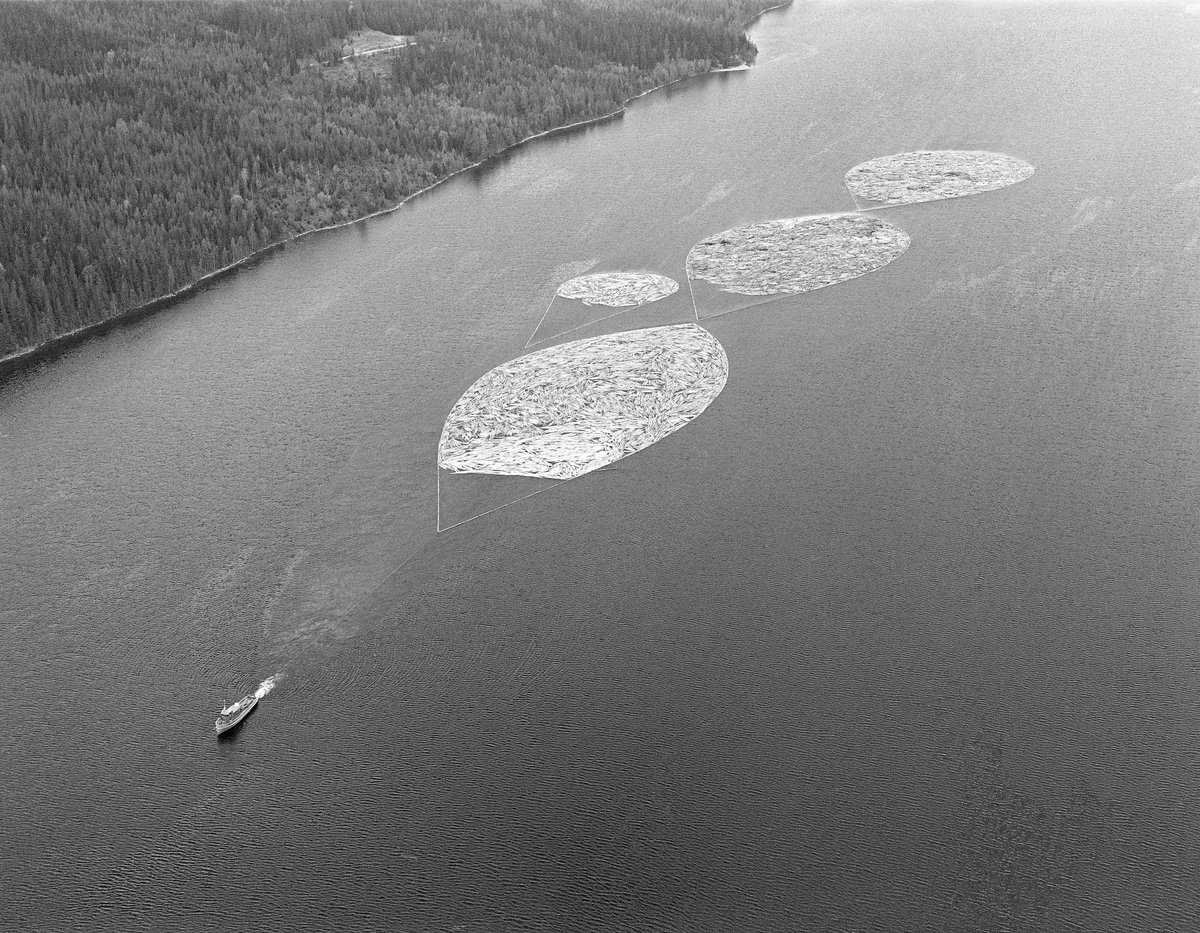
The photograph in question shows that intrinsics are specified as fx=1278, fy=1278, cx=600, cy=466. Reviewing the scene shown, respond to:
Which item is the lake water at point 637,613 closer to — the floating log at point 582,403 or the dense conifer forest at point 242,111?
the floating log at point 582,403

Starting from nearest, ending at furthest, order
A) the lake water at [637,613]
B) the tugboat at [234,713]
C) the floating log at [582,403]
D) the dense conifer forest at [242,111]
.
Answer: the lake water at [637,613] < the tugboat at [234,713] < the floating log at [582,403] < the dense conifer forest at [242,111]

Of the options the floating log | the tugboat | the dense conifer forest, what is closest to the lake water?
the tugboat

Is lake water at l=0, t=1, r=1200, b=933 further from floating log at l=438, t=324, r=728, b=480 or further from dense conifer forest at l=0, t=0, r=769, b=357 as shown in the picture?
dense conifer forest at l=0, t=0, r=769, b=357

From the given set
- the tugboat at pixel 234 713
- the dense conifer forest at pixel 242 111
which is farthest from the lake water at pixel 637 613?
the dense conifer forest at pixel 242 111

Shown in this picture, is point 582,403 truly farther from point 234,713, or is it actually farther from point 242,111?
point 242,111

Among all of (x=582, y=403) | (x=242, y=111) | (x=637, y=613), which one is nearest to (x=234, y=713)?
(x=637, y=613)

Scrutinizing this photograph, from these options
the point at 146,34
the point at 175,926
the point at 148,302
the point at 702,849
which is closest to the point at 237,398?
the point at 148,302

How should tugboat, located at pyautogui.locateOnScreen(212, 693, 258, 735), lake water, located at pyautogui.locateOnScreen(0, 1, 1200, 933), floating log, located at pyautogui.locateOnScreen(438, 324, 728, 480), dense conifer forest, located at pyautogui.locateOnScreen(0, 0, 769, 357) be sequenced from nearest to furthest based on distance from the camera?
lake water, located at pyautogui.locateOnScreen(0, 1, 1200, 933)
tugboat, located at pyautogui.locateOnScreen(212, 693, 258, 735)
floating log, located at pyautogui.locateOnScreen(438, 324, 728, 480)
dense conifer forest, located at pyautogui.locateOnScreen(0, 0, 769, 357)
